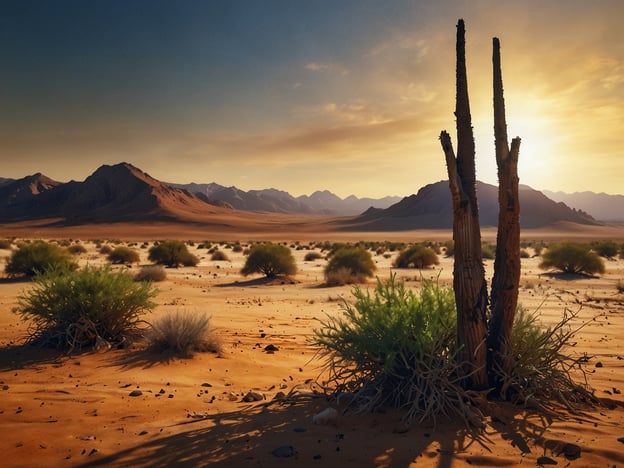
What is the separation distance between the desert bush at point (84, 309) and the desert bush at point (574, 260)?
2042 centimetres

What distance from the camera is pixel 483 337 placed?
5.18 meters

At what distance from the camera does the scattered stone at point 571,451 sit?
4156 mm

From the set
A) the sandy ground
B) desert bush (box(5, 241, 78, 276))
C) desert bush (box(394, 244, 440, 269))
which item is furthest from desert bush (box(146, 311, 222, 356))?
desert bush (box(394, 244, 440, 269))

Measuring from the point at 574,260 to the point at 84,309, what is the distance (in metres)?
21.5

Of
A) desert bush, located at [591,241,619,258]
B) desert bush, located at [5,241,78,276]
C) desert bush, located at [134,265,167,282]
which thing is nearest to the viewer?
desert bush, located at [134,265,167,282]

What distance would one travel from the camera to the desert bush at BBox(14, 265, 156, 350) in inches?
322

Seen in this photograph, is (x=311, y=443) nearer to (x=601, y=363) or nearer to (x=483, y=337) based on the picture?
(x=483, y=337)

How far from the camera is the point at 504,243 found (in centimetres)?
544

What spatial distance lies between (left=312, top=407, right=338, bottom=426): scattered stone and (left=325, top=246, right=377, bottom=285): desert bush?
46.2 ft

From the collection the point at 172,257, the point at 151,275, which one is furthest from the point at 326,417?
the point at 172,257

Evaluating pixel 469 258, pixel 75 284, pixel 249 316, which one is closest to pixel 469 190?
pixel 469 258

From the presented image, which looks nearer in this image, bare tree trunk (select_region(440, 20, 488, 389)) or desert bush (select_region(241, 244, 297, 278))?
bare tree trunk (select_region(440, 20, 488, 389))

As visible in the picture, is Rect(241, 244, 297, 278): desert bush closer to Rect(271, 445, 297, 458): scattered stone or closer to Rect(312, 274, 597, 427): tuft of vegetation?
Rect(312, 274, 597, 427): tuft of vegetation

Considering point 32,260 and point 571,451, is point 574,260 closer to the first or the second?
point 571,451
